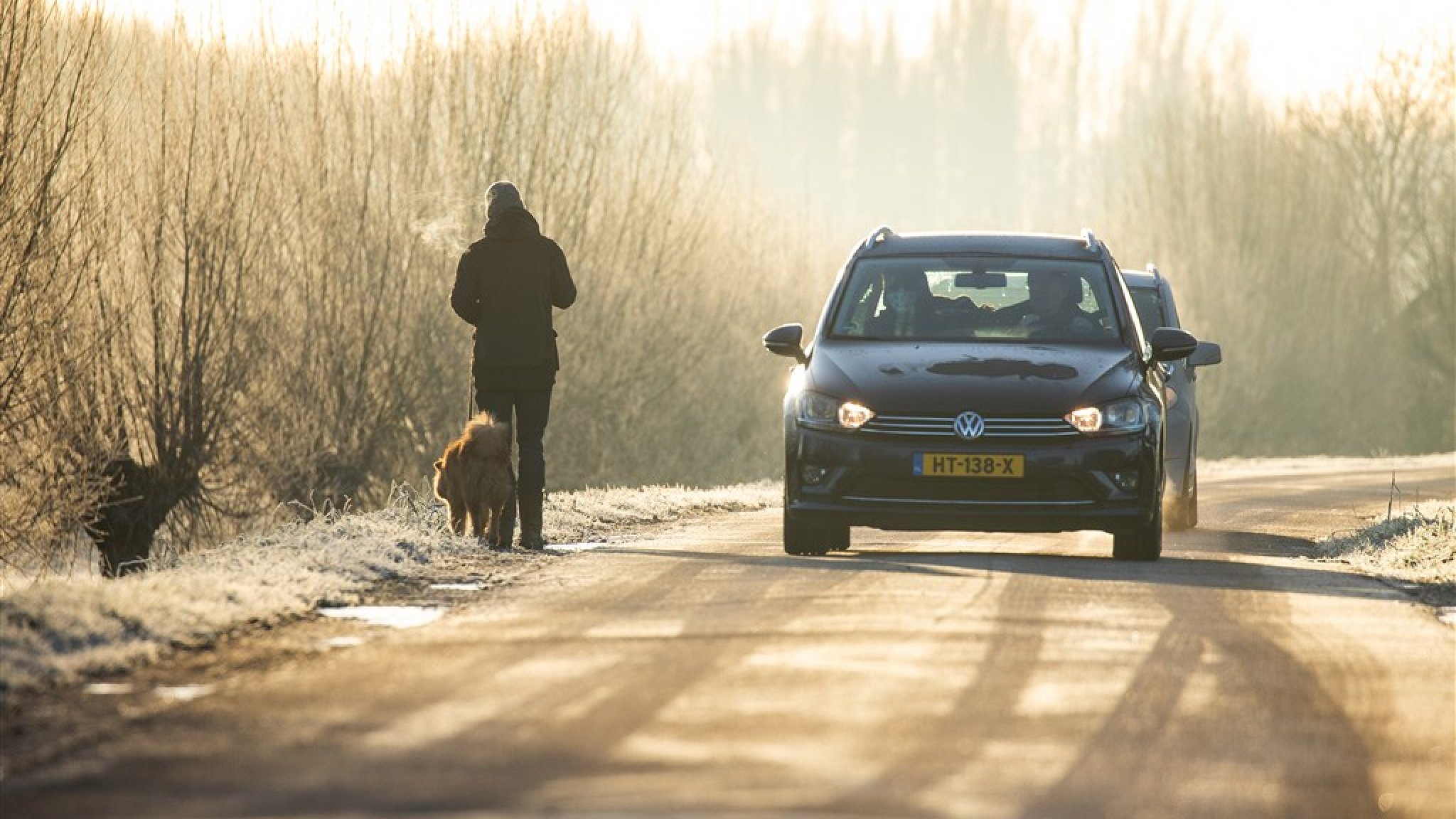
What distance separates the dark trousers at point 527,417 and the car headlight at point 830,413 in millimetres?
1931

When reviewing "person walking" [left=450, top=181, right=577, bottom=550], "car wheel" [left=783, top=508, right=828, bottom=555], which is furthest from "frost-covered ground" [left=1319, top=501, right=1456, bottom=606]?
"person walking" [left=450, top=181, right=577, bottom=550]

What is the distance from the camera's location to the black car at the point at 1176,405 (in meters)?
18.2

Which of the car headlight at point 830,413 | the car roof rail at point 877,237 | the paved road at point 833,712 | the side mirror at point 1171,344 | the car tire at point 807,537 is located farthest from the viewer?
the car roof rail at point 877,237

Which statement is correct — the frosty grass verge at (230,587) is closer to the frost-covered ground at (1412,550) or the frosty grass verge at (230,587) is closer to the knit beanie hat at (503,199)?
the knit beanie hat at (503,199)

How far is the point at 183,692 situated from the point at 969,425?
6.30 metres

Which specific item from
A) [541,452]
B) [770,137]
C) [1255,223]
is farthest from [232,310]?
[770,137]

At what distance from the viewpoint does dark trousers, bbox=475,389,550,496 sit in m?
14.9

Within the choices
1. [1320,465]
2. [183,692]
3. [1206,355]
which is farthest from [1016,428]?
[1320,465]

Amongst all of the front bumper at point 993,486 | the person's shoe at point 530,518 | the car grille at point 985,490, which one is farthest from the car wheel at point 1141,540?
the person's shoe at point 530,518

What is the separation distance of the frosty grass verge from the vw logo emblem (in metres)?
2.62

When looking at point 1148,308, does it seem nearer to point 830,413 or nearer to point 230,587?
point 830,413

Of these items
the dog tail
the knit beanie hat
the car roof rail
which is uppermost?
the knit beanie hat

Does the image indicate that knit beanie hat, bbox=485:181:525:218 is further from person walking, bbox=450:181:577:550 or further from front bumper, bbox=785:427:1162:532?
front bumper, bbox=785:427:1162:532

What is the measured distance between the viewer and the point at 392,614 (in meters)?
10.6
